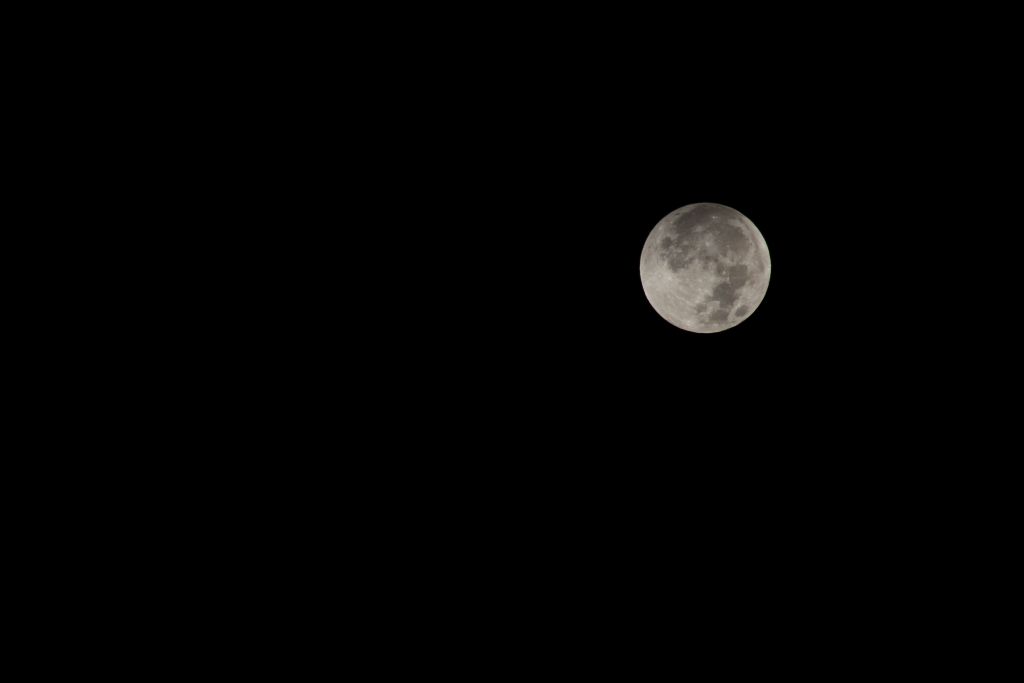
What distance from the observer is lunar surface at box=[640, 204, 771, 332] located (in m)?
3.01

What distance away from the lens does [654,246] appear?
10.8ft

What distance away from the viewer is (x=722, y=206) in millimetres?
3195

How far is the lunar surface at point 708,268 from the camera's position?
9.89 ft

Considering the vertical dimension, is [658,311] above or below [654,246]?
below

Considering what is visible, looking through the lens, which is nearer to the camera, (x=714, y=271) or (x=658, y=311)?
(x=714, y=271)

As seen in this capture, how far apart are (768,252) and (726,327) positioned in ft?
1.48

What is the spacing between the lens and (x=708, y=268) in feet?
9.87

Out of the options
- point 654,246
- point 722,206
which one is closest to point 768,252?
point 722,206

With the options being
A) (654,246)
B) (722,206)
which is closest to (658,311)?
(654,246)

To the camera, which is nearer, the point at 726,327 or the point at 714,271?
the point at 714,271

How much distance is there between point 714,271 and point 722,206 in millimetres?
424

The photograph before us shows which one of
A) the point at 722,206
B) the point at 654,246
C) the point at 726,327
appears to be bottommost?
the point at 726,327

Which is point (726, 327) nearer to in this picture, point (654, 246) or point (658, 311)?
point (658, 311)

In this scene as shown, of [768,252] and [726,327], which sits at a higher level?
[768,252]
